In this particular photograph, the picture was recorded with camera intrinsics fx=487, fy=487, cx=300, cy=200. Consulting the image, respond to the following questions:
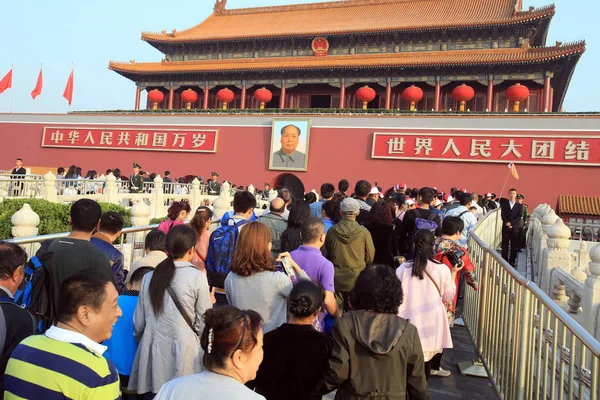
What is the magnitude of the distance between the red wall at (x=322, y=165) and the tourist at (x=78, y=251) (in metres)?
15.1

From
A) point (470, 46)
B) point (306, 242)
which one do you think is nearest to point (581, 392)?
point (306, 242)

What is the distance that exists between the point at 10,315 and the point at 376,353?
1.50 metres

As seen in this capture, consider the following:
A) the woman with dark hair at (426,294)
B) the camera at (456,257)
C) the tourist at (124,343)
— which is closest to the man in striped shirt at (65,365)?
the tourist at (124,343)

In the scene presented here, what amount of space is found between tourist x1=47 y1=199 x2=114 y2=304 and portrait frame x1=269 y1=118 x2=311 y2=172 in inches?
627

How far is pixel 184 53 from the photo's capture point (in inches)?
958

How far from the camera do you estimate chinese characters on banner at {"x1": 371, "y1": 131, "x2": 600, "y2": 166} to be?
1494 centimetres

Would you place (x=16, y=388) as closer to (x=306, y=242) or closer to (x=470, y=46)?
(x=306, y=242)

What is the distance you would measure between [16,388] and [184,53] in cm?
→ 2460

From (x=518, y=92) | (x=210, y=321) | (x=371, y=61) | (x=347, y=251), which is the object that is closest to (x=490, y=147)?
(x=518, y=92)

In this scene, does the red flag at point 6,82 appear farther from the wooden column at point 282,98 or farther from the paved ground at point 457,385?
the paved ground at point 457,385

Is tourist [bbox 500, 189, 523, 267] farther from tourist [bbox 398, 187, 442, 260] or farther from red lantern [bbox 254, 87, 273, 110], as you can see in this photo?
red lantern [bbox 254, 87, 273, 110]

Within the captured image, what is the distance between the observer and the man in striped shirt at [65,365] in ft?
5.04

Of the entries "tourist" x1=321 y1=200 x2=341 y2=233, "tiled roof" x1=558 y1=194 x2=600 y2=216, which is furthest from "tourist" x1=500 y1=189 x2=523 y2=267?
"tiled roof" x1=558 y1=194 x2=600 y2=216

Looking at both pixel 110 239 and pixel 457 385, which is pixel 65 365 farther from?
pixel 457 385
